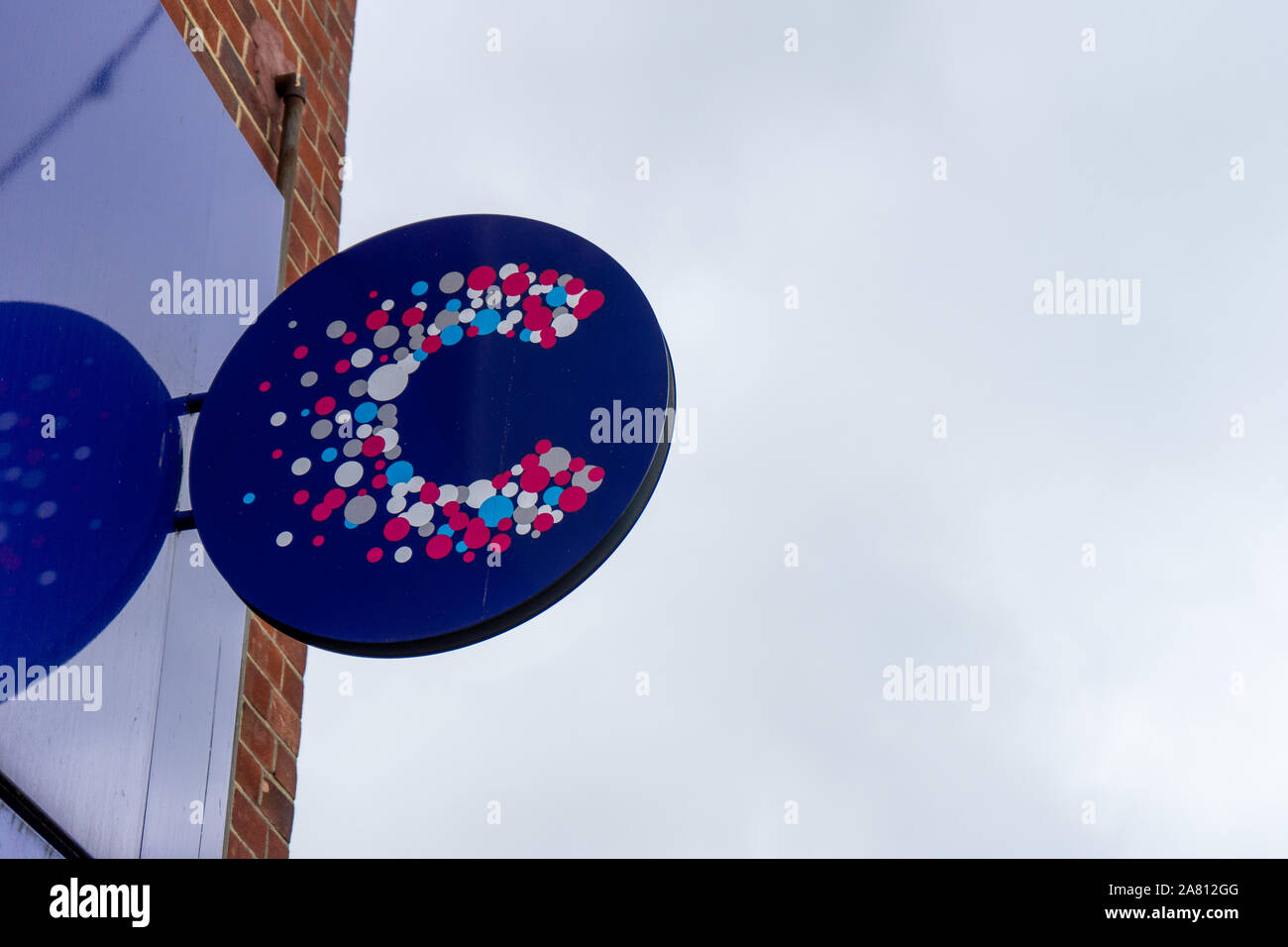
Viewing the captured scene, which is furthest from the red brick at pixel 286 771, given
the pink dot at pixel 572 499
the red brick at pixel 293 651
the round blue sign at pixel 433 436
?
the pink dot at pixel 572 499

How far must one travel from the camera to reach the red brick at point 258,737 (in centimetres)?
360

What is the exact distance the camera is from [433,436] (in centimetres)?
272

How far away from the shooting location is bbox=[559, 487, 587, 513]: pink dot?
2.52m

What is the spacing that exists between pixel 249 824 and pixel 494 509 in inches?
54.3

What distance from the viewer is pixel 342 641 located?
2.54 m

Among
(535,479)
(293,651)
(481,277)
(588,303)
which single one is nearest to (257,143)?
(293,651)

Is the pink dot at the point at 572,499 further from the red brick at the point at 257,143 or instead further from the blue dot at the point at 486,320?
the red brick at the point at 257,143

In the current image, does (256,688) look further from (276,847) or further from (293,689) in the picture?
(276,847)

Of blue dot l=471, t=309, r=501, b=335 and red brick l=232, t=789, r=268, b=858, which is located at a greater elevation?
blue dot l=471, t=309, r=501, b=335

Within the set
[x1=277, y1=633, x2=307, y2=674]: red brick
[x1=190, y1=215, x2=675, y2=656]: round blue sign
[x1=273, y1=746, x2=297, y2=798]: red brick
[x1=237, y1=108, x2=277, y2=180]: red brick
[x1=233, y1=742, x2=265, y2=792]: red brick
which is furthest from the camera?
[x1=237, y1=108, x2=277, y2=180]: red brick

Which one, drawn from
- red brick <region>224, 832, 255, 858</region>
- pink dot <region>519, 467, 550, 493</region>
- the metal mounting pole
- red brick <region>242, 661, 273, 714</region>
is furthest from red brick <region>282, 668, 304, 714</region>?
pink dot <region>519, 467, 550, 493</region>

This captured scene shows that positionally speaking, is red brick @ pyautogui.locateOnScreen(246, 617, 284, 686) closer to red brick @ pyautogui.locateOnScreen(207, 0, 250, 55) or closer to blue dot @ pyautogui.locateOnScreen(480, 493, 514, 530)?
blue dot @ pyautogui.locateOnScreen(480, 493, 514, 530)
